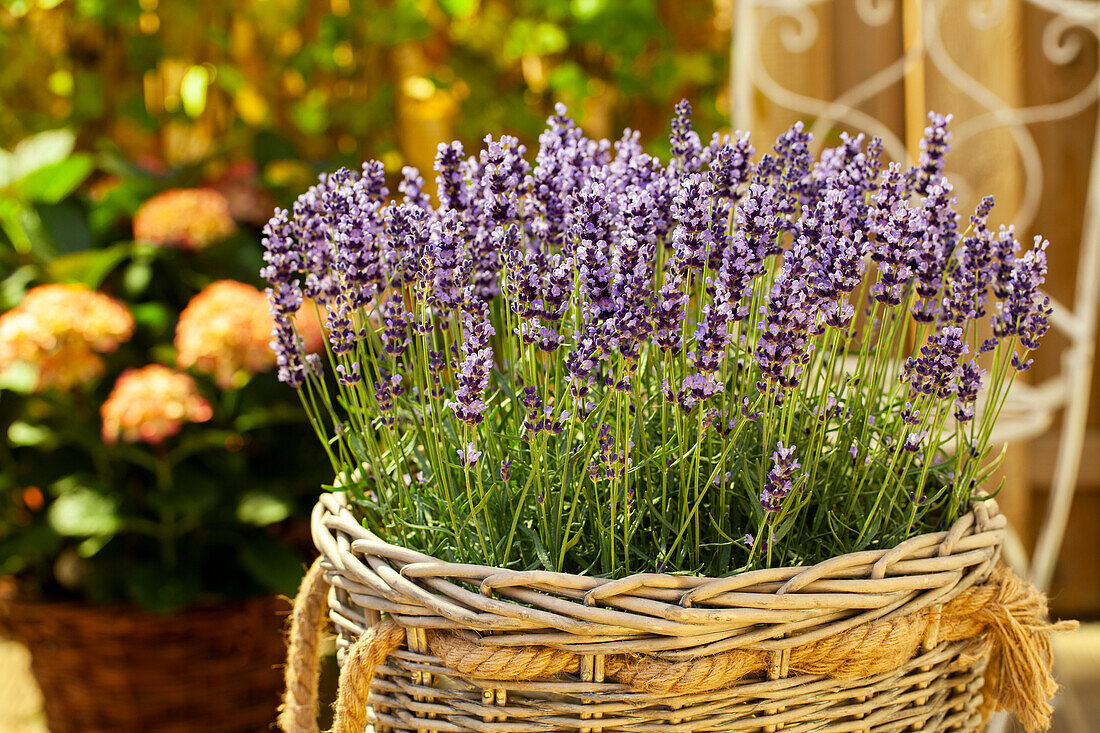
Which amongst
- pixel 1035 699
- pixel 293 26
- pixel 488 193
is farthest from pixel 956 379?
pixel 293 26

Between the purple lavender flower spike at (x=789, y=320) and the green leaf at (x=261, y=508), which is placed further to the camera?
the green leaf at (x=261, y=508)

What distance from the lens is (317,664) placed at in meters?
0.70

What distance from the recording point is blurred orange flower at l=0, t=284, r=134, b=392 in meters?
1.38

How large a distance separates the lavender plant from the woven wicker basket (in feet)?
0.14

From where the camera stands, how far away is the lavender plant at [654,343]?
0.57 metres

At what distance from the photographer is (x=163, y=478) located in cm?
151

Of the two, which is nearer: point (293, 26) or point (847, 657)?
point (847, 657)

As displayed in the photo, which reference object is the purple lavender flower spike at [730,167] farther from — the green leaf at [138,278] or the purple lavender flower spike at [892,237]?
the green leaf at [138,278]

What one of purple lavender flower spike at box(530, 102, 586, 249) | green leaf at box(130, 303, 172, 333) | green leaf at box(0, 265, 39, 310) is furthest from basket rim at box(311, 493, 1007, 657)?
green leaf at box(0, 265, 39, 310)

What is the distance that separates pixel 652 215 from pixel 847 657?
1.02 ft

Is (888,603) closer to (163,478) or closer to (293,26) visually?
(163,478)

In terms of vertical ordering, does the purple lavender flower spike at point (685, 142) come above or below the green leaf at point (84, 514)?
above

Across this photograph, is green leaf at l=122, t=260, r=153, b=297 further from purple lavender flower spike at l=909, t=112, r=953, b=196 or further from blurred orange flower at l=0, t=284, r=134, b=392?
purple lavender flower spike at l=909, t=112, r=953, b=196

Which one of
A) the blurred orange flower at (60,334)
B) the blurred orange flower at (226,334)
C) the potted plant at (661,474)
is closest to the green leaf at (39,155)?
the blurred orange flower at (60,334)
